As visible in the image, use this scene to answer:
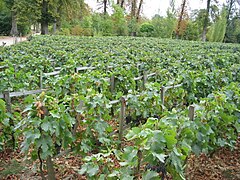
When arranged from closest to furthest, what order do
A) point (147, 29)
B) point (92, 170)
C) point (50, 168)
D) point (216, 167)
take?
point (92, 170) < point (50, 168) < point (216, 167) < point (147, 29)

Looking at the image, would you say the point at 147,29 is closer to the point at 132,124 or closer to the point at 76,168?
the point at 132,124

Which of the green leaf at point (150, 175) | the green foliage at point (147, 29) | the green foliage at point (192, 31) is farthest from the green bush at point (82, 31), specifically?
the green leaf at point (150, 175)

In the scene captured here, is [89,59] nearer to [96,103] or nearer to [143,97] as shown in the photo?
[143,97]

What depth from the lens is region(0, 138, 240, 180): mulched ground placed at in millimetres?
3651

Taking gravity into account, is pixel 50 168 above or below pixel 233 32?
below

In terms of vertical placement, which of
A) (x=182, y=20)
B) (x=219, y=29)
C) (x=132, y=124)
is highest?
(x=182, y=20)

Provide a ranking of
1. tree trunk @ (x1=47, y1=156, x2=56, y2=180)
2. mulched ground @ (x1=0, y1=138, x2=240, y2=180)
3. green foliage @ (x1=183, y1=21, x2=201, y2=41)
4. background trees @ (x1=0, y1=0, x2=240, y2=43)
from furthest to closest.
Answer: green foliage @ (x1=183, y1=21, x2=201, y2=41) → background trees @ (x1=0, y1=0, x2=240, y2=43) → mulched ground @ (x1=0, y1=138, x2=240, y2=180) → tree trunk @ (x1=47, y1=156, x2=56, y2=180)

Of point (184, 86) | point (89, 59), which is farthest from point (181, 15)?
point (184, 86)

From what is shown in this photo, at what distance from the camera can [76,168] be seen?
3.79 m

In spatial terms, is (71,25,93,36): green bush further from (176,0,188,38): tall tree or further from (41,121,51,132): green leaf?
(41,121,51,132): green leaf

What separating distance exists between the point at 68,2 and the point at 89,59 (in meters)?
25.2

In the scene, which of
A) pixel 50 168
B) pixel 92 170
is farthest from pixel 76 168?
pixel 92 170

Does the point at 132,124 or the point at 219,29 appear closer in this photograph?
the point at 132,124

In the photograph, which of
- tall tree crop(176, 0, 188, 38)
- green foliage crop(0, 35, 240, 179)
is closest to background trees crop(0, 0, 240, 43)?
tall tree crop(176, 0, 188, 38)
